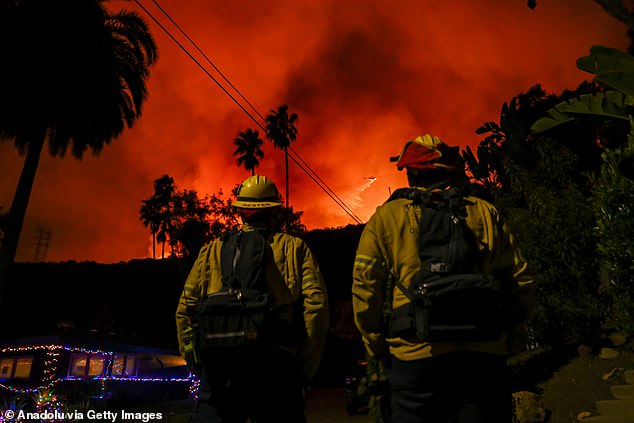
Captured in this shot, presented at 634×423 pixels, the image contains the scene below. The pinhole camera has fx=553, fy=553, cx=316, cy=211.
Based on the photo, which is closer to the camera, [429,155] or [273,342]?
[429,155]

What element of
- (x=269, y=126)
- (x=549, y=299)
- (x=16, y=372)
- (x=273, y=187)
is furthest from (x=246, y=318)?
(x=269, y=126)

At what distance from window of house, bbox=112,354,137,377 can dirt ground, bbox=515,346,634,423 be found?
39.2 ft

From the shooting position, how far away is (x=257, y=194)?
3828 millimetres

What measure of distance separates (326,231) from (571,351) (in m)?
43.6

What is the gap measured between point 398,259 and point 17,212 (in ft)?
74.4

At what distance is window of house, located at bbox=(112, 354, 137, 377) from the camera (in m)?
17.1

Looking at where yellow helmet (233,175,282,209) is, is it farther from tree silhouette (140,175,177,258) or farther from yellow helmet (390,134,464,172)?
Answer: tree silhouette (140,175,177,258)

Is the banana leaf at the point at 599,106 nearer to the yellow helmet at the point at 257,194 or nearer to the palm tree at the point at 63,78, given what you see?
the yellow helmet at the point at 257,194

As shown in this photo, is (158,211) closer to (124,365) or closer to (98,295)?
(98,295)

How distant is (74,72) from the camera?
22766 mm

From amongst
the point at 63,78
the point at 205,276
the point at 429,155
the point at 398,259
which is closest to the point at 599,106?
the point at 429,155

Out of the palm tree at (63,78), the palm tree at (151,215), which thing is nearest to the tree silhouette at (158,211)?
the palm tree at (151,215)

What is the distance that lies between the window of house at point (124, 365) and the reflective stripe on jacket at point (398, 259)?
1617 centimetres

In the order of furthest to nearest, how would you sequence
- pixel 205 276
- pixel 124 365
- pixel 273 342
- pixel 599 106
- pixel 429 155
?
pixel 124 365 < pixel 599 106 < pixel 205 276 < pixel 273 342 < pixel 429 155
